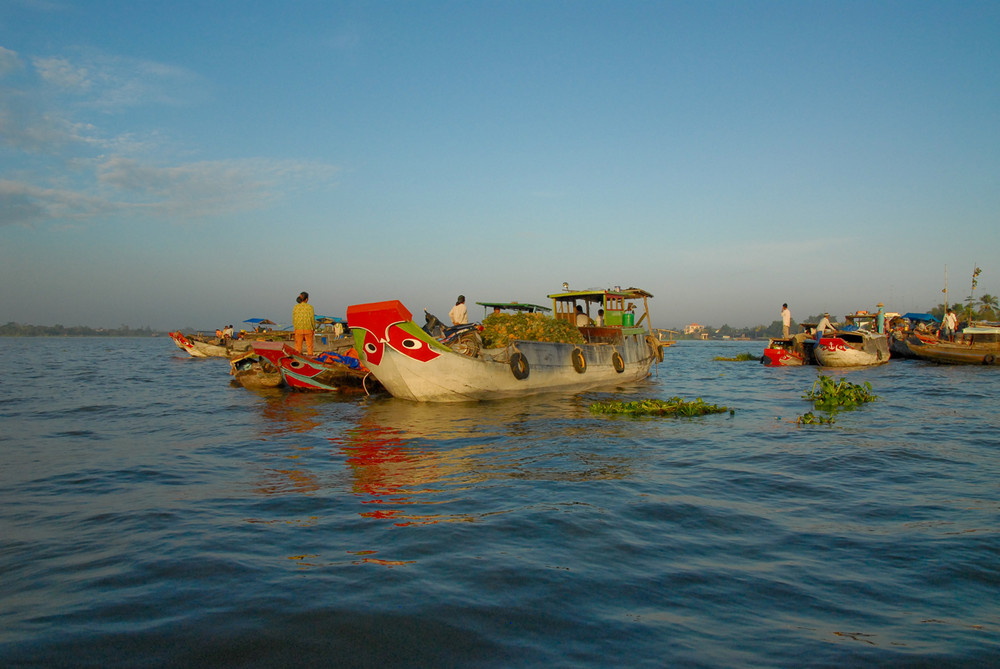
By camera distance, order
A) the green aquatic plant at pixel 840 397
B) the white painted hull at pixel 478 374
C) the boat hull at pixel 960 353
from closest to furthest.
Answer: the white painted hull at pixel 478 374
the green aquatic plant at pixel 840 397
the boat hull at pixel 960 353

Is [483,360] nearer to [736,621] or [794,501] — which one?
[794,501]

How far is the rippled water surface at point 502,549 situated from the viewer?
3066mm

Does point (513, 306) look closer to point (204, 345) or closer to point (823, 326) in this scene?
point (823, 326)

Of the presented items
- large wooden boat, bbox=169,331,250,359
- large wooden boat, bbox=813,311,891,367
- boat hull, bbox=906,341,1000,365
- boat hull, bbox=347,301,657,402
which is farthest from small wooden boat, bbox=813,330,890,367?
large wooden boat, bbox=169,331,250,359

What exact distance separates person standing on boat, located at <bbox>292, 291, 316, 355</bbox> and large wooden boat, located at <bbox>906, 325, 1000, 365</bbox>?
32.1 meters

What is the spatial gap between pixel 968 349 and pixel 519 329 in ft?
91.5

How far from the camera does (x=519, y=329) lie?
1536 cm

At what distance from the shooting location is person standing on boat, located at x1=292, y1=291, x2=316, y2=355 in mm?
15491

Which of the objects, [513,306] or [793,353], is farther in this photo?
[793,353]

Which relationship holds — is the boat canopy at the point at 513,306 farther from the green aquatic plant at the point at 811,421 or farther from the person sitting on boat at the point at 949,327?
the person sitting on boat at the point at 949,327

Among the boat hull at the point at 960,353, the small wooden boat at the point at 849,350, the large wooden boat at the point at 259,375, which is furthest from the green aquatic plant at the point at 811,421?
the boat hull at the point at 960,353

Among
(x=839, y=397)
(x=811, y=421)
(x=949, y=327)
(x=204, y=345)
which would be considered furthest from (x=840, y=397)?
(x=204, y=345)

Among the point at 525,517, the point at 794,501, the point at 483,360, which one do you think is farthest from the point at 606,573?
the point at 483,360

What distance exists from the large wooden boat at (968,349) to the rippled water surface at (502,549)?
84.3 ft
